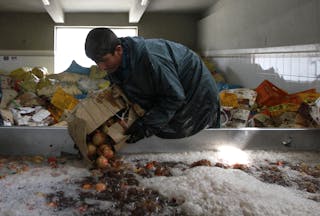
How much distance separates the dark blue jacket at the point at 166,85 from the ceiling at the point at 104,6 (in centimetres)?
472

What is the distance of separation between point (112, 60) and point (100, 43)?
12 cm

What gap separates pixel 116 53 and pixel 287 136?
4.03 feet

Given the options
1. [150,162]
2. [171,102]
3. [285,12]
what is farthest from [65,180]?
[285,12]

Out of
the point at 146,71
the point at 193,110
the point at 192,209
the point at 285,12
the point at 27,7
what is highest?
the point at 27,7

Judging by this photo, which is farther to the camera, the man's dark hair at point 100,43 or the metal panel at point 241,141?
the metal panel at point 241,141

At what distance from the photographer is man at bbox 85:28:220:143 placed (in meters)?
1.89

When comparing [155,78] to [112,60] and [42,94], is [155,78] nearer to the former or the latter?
[112,60]

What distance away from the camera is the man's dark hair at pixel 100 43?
5.99 feet

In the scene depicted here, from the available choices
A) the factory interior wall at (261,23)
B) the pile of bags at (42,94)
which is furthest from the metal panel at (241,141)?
the pile of bags at (42,94)

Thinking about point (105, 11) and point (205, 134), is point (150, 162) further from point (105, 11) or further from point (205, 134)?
point (105, 11)

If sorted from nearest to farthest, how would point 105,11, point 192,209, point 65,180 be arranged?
point 192,209 → point 65,180 → point 105,11

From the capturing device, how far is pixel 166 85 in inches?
75.4

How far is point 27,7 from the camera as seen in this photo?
7.95m

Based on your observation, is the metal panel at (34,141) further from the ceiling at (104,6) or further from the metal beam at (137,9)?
the ceiling at (104,6)
